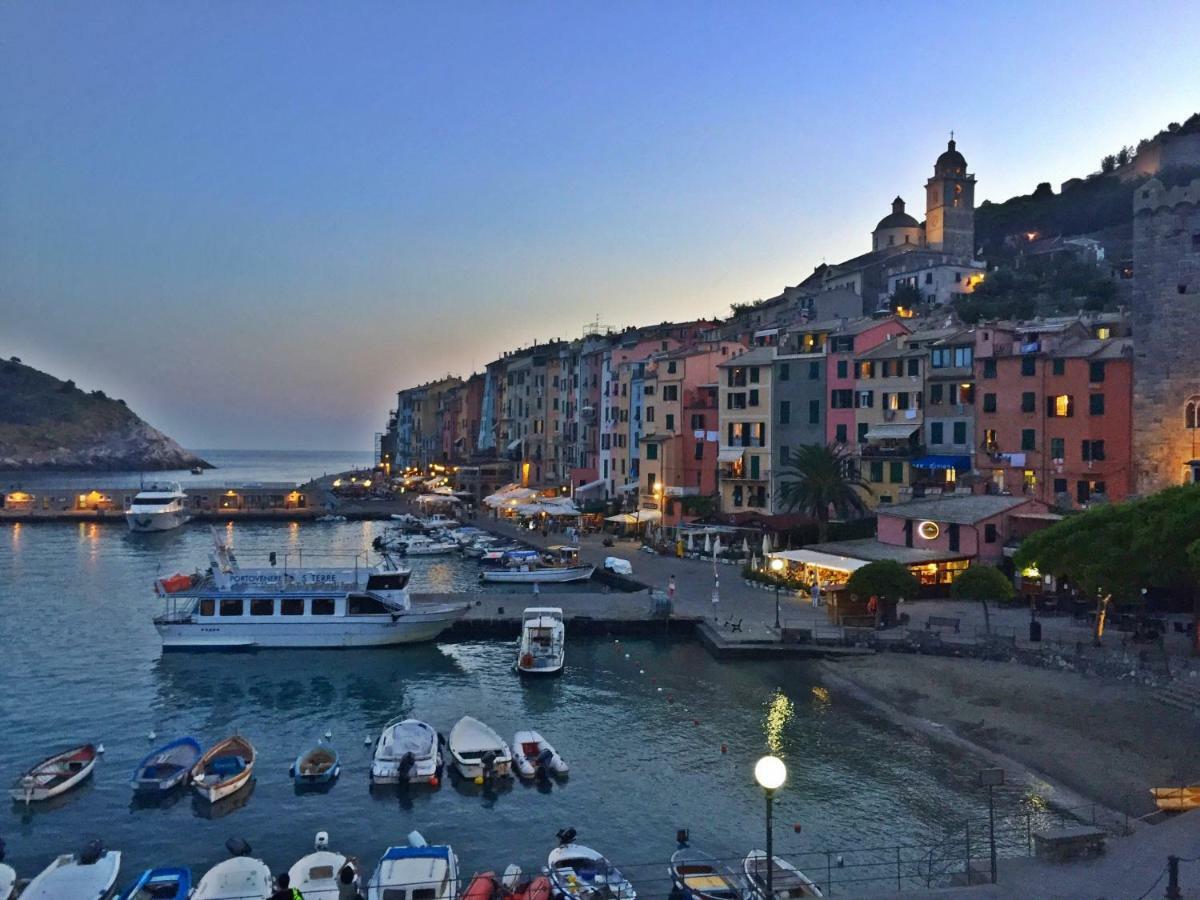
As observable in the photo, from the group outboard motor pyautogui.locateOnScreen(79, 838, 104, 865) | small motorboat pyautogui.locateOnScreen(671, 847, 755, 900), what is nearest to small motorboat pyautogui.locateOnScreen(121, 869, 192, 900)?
outboard motor pyautogui.locateOnScreen(79, 838, 104, 865)

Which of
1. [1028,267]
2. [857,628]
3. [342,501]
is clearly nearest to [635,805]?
[857,628]

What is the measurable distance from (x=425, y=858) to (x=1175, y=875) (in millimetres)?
14153

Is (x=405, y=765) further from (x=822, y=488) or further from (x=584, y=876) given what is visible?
(x=822, y=488)

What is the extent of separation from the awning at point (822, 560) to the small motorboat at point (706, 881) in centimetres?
2531

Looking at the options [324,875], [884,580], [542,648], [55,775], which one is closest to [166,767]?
[55,775]

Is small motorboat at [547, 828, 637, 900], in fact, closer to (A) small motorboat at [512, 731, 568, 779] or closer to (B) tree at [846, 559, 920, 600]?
(A) small motorboat at [512, 731, 568, 779]

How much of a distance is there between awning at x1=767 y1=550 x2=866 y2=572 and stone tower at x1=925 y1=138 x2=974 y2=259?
3207 inches

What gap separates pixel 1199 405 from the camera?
4975cm

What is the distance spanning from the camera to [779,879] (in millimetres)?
19922

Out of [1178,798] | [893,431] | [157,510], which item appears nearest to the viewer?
[1178,798]

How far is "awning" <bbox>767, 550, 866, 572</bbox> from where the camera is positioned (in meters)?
46.7

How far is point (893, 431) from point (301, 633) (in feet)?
123

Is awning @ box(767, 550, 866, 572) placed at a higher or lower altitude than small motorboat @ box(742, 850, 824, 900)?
higher

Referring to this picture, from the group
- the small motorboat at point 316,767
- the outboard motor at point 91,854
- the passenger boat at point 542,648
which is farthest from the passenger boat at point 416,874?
the passenger boat at point 542,648
